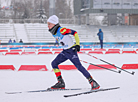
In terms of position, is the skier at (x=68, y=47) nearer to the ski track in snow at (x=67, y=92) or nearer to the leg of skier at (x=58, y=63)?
the leg of skier at (x=58, y=63)

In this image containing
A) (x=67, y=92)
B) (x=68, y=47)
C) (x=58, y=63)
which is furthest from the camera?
(x=58, y=63)

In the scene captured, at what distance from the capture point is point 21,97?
4.83 m

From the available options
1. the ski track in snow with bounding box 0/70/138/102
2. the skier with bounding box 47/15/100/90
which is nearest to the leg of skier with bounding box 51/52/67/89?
the skier with bounding box 47/15/100/90

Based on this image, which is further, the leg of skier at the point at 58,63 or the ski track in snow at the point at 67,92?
the leg of skier at the point at 58,63

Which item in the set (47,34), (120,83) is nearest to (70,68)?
(120,83)

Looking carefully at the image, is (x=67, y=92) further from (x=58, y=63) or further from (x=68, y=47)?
(x=68, y=47)

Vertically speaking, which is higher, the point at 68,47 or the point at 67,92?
the point at 68,47

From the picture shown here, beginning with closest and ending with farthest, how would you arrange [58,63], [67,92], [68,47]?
1. [67,92]
2. [68,47]
3. [58,63]

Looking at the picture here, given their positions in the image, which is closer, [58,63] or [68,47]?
[68,47]

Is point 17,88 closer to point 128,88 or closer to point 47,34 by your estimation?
point 128,88

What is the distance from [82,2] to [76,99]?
47.4m

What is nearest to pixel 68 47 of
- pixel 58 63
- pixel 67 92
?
pixel 58 63

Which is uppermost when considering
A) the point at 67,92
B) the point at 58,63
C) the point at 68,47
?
the point at 68,47

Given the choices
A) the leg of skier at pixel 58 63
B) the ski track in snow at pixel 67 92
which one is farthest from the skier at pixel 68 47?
the ski track in snow at pixel 67 92
